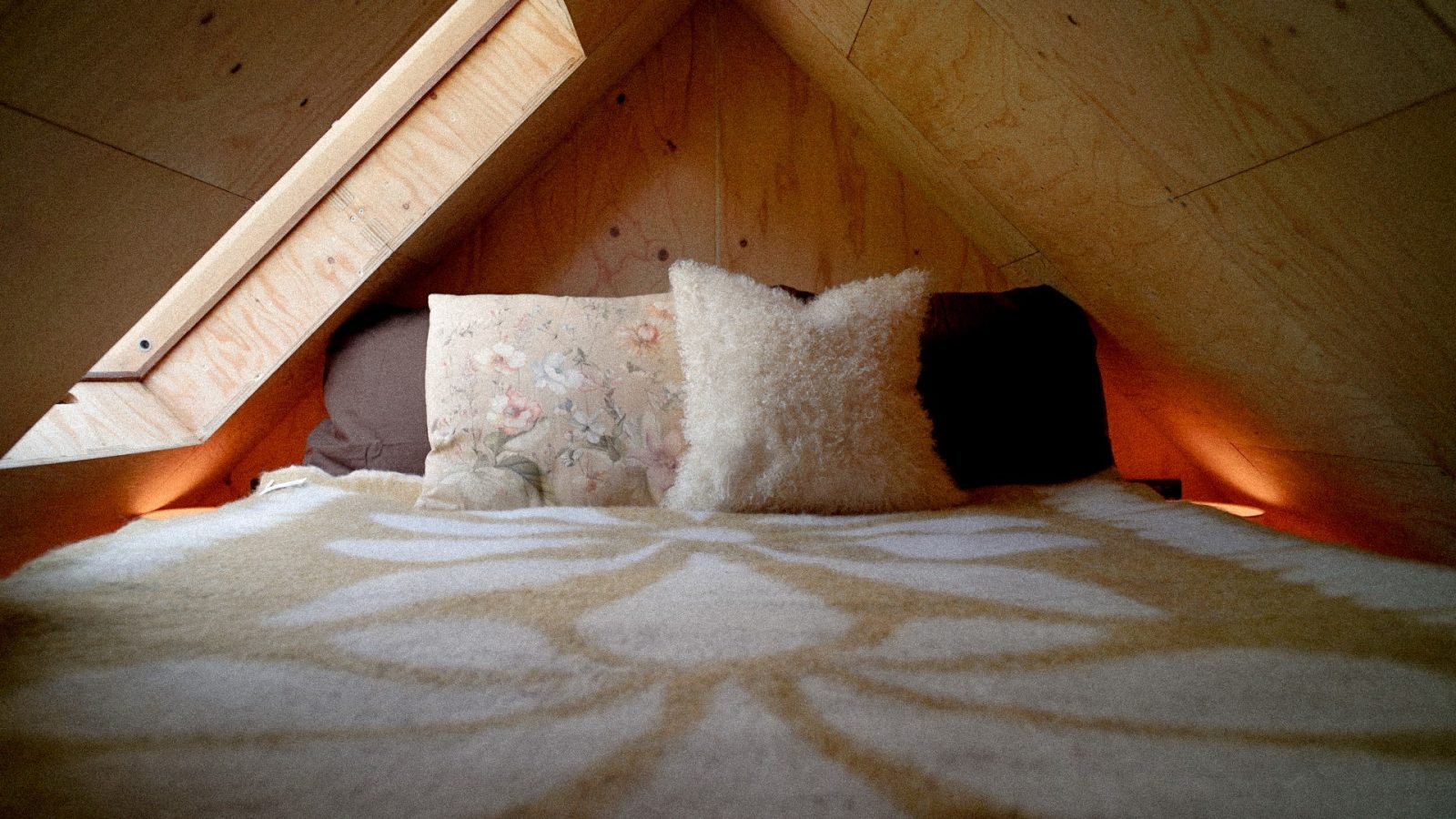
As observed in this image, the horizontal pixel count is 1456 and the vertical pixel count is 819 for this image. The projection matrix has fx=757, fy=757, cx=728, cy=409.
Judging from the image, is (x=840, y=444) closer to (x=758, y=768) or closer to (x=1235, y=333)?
(x=1235, y=333)

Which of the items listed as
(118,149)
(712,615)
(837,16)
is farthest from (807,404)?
(118,149)

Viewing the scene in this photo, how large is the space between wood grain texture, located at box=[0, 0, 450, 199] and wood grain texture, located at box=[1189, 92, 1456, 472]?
3.36 feet

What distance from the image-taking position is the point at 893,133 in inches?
68.0

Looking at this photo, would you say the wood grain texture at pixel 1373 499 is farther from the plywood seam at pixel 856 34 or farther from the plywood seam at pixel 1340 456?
the plywood seam at pixel 856 34

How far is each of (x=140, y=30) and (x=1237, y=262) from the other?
131cm

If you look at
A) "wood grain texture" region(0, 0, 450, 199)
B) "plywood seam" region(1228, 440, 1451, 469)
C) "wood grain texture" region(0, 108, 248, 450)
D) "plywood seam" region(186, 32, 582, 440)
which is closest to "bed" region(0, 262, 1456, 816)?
"plywood seam" region(186, 32, 582, 440)

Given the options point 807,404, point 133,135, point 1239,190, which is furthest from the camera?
point 807,404

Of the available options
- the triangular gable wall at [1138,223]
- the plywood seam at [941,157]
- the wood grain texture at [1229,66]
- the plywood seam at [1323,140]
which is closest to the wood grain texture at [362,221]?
the triangular gable wall at [1138,223]

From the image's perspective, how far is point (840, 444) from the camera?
48.3 inches

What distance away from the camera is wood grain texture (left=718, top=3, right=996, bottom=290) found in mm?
1884

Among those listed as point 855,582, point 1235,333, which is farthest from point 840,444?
point 1235,333

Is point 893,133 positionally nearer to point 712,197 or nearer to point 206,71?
point 712,197

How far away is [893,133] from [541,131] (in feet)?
2.59

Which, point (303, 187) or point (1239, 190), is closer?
point (1239, 190)
